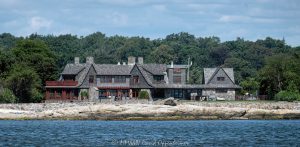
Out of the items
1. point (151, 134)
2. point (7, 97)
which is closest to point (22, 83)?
point (7, 97)

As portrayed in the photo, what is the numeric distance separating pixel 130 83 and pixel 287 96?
22.4 metres

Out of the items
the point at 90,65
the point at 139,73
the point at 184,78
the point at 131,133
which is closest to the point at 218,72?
the point at 184,78

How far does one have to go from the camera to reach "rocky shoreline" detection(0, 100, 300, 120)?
3142 inches

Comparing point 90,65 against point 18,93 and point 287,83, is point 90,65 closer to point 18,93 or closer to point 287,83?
point 18,93

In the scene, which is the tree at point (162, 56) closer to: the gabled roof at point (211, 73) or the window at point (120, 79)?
the gabled roof at point (211, 73)

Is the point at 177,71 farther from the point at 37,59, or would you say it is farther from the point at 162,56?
the point at 162,56

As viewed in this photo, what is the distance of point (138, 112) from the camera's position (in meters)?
79.4

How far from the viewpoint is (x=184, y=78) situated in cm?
10819

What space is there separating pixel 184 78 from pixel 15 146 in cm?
6316

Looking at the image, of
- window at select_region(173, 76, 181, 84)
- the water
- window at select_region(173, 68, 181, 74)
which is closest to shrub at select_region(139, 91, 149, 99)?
window at select_region(173, 76, 181, 84)

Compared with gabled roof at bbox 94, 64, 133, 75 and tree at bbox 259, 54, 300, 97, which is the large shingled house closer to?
gabled roof at bbox 94, 64, 133, 75

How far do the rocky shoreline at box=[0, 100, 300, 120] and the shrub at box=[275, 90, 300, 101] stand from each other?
10.2m

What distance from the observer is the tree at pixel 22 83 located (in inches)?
3718

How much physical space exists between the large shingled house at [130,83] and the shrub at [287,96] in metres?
11.6
